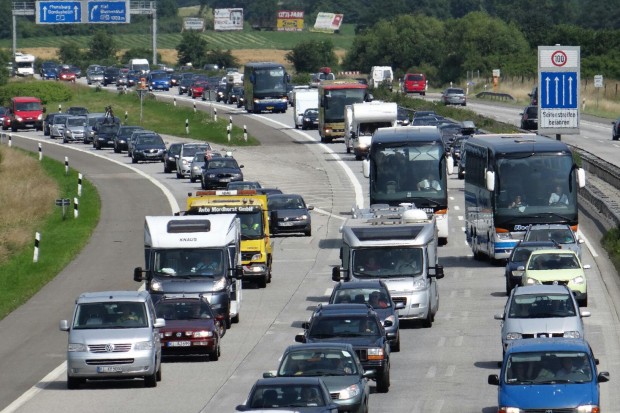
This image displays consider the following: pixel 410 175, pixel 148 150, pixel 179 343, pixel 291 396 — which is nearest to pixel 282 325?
pixel 179 343

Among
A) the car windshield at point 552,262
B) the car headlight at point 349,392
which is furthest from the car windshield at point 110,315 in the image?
the car windshield at point 552,262

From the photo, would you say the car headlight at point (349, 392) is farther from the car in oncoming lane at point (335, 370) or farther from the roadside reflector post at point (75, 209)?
the roadside reflector post at point (75, 209)

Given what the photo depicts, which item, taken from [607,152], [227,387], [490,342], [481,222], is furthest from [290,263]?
[607,152]

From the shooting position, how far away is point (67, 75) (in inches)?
5595

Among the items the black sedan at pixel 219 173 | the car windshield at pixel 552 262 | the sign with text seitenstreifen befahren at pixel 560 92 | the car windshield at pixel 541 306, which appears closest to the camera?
the car windshield at pixel 541 306

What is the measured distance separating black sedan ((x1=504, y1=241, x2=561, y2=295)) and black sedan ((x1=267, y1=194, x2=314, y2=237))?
13929mm

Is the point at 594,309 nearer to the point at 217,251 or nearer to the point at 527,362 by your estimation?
the point at 217,251

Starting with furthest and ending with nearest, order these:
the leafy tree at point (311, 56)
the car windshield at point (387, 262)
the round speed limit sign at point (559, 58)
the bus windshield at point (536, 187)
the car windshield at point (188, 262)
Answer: the leafy tree at point (311, 56) < the round speed limit sign at point (559, 58) < the bus windshield at point (536, 187) < the car windshield at point (387, 262) < the car windshield at point (188, 262)

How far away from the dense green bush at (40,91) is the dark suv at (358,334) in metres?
93.9

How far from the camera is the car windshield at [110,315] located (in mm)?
28484

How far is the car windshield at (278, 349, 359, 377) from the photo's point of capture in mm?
23703

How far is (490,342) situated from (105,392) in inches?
365

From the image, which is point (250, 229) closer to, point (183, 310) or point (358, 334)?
point (183, 310)

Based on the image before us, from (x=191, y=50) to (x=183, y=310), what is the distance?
158 metres
